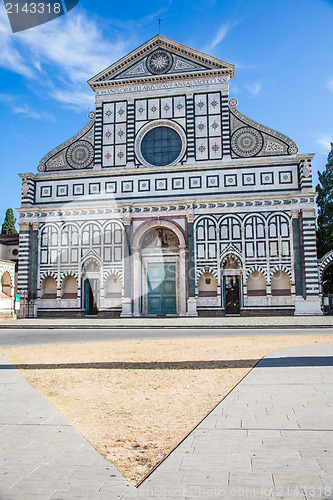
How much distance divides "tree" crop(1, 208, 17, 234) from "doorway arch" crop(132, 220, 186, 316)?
65.1ft

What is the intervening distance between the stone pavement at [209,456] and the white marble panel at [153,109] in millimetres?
28258

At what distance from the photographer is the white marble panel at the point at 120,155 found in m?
32.2

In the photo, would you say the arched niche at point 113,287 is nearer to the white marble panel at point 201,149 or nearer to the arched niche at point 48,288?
the arched niche at point 48,288

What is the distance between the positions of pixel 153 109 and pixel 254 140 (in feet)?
24.9

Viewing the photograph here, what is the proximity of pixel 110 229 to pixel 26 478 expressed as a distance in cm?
2844

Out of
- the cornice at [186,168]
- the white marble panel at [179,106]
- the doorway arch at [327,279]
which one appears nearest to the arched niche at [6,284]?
the cornice at [186,168]

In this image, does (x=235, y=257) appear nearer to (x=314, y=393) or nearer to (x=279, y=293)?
(x=279, y=293)

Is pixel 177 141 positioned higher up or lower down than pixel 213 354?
higher up

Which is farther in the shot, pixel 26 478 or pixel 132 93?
pixel 132 93

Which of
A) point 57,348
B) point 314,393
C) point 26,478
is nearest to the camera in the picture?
point 26,478

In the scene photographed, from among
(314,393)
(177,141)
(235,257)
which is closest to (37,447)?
(314,393)

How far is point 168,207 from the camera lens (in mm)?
30969

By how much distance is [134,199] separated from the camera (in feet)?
104

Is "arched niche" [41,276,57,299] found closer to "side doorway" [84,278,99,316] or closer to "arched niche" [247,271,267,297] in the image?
"side doorway" [84,278,99,316]
